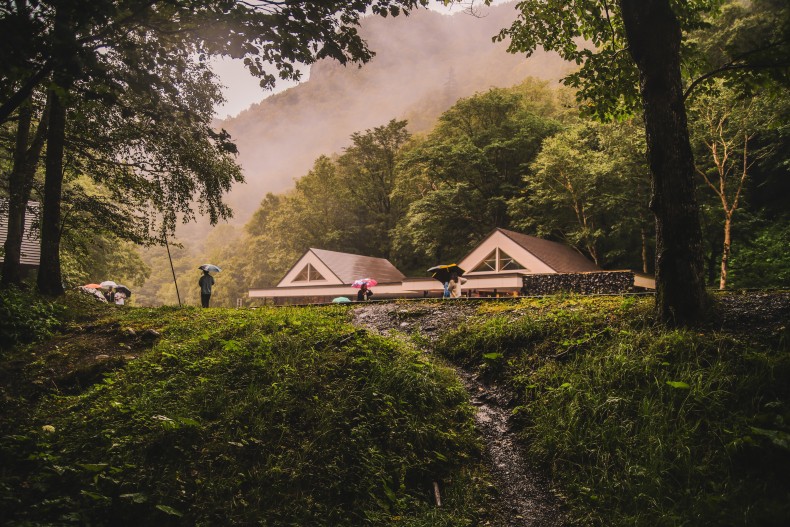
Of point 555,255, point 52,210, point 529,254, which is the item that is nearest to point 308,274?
point 529,254

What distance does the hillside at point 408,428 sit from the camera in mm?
3100

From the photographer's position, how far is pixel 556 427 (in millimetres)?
4371

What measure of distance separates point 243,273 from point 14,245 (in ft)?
160

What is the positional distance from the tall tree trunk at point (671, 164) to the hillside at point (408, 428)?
549 millimetres

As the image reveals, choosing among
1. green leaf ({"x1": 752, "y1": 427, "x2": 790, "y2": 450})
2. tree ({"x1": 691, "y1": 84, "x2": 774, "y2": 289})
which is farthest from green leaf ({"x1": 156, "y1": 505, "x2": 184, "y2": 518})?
tree ({"x1": 691, "y1": 84, "x2": 774, "y2": 289})

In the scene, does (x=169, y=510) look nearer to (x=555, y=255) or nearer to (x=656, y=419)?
(x=656, y=419)

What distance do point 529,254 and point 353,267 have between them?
14711 millimetres

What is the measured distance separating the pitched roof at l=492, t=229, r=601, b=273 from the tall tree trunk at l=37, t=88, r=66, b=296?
2035 centimetres

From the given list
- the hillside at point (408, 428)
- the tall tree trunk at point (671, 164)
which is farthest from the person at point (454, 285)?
the tall tree trunk at point (671, 164)

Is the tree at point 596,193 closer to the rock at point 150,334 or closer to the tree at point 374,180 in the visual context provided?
the tree at point 374,180

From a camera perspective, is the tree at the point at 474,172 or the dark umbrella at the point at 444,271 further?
the tree at the point at 474,172

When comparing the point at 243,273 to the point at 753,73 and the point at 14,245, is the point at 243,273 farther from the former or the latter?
the point at 753,73

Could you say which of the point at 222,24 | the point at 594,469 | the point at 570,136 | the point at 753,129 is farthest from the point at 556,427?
the point at 570,136

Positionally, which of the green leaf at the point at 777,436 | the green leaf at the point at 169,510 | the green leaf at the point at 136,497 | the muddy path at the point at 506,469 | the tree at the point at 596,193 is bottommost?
the muddy path at the point at 506,469
